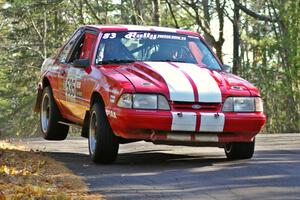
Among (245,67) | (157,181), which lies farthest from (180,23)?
(157,181)

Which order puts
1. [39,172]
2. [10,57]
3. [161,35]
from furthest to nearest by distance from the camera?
[10,57]
[161,35]
[39,172]

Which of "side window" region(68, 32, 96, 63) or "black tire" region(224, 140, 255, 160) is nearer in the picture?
"black tire" region(224, 140, 255, 160)

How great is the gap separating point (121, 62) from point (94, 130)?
99 cm

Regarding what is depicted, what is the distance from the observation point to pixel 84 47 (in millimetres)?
9070

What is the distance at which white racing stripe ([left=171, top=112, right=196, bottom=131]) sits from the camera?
6.98 metres

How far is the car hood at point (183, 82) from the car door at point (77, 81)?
79 centimetres

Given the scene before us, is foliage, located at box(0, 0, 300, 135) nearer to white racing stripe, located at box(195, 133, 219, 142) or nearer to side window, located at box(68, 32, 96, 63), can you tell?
side window, located at box(68, 32, 96, 63)

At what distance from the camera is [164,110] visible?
23.0 feet

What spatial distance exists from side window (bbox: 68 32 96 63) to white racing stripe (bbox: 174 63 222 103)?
5.44 ft

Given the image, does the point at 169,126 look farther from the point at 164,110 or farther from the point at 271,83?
the point at 271,83

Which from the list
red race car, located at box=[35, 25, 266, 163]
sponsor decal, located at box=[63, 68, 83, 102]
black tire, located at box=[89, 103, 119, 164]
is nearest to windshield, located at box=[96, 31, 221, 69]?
red race car, located at box=[35, 25, 266, 163]

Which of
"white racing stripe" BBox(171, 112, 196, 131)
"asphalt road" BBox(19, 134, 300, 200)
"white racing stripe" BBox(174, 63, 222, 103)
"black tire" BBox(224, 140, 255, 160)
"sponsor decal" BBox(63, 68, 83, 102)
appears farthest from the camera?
"sponsor decal" BBox(63, 68, 83, 102)

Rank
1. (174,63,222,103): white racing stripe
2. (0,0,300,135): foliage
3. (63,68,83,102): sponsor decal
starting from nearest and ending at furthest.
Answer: (174,63,222,103): white racing stripe, (63,68,83,102): sponsor decal, (0,0,300,135): foliage

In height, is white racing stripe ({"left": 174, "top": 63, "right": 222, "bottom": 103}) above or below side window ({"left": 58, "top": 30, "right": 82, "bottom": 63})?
below
